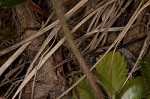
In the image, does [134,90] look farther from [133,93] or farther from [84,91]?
[84,91]

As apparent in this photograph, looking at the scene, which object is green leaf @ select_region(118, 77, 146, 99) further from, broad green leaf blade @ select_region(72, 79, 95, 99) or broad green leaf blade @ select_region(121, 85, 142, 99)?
broad green leaf blade @ select_region(72, 79, 95, 99)

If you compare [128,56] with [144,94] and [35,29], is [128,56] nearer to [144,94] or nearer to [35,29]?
[144,94]

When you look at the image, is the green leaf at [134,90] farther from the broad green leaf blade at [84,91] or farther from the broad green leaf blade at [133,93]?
the broad green leaf blade at [84,91]

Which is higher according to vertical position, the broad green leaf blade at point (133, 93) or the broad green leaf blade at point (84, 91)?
the broad green leaf blade at point (84, 91)

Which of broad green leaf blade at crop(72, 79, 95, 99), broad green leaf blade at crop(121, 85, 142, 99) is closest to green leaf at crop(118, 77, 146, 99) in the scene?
broad green leaf blade at crop(121, 85, 142, 99)

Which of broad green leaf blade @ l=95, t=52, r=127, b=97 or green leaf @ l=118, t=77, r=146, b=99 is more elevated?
broad green leaf blade @ l=95, t=52, r=127, b=97

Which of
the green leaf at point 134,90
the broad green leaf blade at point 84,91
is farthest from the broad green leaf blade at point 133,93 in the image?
the broad green leaf blade at point 84,91

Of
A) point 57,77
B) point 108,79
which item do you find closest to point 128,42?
point 108,79
